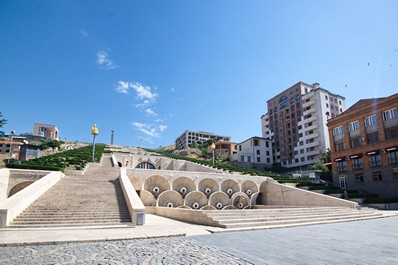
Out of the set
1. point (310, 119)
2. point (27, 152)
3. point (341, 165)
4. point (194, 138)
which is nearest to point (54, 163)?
point (27, 152)

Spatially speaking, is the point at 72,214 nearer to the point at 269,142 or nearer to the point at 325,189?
the point at 325,189

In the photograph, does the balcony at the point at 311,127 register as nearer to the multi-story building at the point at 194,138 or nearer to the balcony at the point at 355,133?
the balcony at the point at 355,133

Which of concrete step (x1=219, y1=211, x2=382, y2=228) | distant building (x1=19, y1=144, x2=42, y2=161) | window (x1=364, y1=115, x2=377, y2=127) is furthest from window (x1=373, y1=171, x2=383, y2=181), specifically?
distant building (x1=19, y1=144, x2=42, y2=161)

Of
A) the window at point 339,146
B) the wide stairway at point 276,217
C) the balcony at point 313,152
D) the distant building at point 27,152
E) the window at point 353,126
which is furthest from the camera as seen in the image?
the balcony at point 313,152

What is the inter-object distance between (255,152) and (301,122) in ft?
42.9

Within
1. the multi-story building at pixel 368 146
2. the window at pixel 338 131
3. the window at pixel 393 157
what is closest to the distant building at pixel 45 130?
the window at pixel 338 131

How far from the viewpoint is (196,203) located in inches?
818

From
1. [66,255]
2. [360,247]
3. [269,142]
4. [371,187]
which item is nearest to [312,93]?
[269,142]

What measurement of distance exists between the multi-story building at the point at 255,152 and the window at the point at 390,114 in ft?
108

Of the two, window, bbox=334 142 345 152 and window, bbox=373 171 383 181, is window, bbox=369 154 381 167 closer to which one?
window, bbox=373 171 383 181

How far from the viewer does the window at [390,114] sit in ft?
83.4

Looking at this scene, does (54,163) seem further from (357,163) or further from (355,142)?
(355,142)

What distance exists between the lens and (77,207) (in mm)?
10891

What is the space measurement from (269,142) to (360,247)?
59.2 meters
